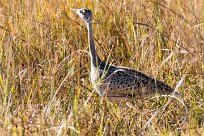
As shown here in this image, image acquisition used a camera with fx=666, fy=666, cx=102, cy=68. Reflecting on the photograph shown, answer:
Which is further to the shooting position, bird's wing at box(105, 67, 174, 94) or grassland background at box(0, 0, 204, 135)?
bird's wing at box(105, 67, 174, 94)

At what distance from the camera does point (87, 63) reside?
5422mm

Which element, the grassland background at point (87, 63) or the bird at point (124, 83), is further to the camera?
the bird at point (124, 83)

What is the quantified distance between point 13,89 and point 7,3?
2.07 m

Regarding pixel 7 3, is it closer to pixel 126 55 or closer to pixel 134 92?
pixel 126 55

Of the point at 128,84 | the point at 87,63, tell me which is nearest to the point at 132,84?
the point at 128,84

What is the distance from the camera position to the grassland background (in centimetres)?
386

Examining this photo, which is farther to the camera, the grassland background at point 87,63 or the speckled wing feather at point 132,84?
the speckled wing feather at point 132,84

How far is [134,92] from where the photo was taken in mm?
4766

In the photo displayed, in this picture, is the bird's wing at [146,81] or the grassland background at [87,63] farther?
the bird's wing at [146,81]

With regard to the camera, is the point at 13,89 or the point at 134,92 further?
the point at 134,92

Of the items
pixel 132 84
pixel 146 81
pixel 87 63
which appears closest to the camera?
pixel 146 81

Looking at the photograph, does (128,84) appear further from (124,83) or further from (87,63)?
(87,63)

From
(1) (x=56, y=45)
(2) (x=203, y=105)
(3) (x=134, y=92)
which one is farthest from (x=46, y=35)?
(2) (x=203, y=105)

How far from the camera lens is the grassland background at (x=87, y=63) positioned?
3.86 meters
